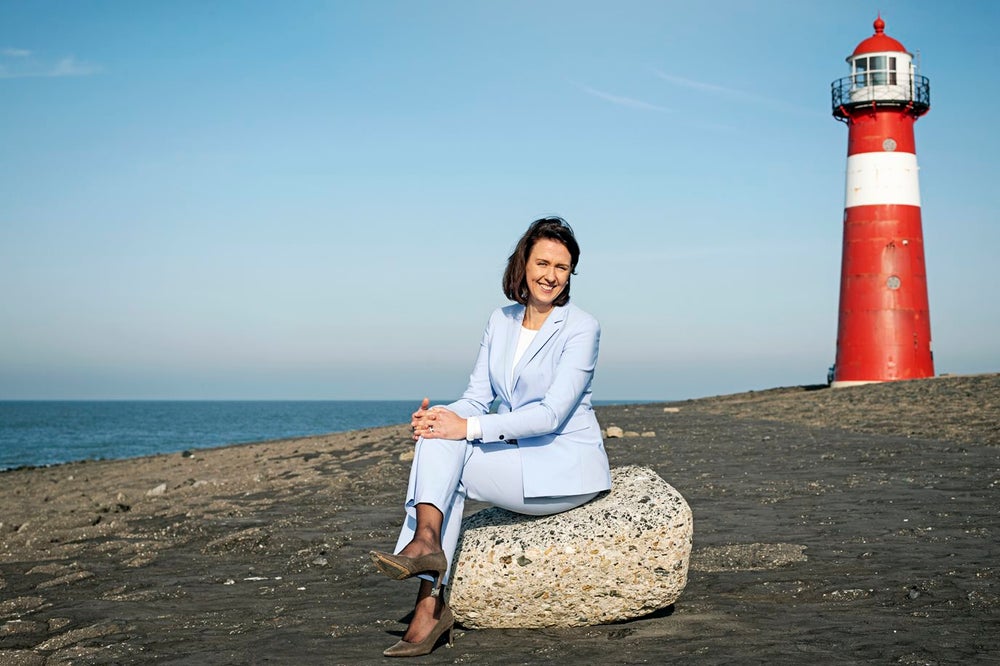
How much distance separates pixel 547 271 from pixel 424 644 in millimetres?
2122

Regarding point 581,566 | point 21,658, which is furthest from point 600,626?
point 21,658

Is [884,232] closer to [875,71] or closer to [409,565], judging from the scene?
[875,71]

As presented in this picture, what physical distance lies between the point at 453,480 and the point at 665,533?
1.20 meters

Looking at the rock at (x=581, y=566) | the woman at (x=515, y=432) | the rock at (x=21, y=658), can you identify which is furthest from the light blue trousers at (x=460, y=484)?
the rock at (x=21, y=658)

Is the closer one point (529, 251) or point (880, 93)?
point (529, 251)

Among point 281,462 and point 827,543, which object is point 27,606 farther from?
point 281,462

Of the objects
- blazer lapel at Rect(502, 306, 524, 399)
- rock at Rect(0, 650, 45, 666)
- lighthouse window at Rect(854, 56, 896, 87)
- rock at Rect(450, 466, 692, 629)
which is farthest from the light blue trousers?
lighthouse window at Rect(854, 56, 896, 87)

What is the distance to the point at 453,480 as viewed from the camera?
200 inches

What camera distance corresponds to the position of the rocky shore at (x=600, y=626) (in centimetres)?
495

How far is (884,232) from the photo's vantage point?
25641 mm

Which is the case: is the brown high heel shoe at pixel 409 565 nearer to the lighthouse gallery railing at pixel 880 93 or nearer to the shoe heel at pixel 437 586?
the shoe heel at pixel 437 586

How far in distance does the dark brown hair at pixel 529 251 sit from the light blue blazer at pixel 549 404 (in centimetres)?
13

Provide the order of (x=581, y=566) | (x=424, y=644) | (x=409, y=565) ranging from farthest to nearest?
(x=581, y=566)
(x=424, y=644)
(x=409, y=565)

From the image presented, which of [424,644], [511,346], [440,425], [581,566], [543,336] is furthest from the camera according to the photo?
[511,346]
